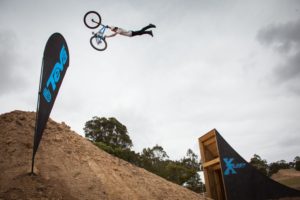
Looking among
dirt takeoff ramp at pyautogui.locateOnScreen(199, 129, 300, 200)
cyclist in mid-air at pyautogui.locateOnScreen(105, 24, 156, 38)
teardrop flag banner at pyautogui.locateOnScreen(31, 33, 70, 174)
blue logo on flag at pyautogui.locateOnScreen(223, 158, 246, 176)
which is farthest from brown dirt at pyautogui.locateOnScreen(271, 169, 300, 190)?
teardrop flag banner at pyautogui.locateOnScreen(31, 33, 70, 174)

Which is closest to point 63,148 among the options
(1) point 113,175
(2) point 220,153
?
(1) point 113,175

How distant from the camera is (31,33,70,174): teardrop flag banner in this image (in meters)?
8.54

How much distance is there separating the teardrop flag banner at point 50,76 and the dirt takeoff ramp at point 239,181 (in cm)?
783

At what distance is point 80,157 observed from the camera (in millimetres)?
12766

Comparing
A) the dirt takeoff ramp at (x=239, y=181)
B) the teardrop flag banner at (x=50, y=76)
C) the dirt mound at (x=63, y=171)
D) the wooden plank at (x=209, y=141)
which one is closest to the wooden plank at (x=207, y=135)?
the dirt takeoff ramp at (x=239, y=181)

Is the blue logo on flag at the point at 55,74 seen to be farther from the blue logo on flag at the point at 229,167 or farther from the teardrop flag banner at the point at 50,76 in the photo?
the blue logo on flag at the point at 229,167

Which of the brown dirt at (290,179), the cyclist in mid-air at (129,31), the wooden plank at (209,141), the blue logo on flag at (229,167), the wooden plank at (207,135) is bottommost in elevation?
the brown dirt at (290,179)

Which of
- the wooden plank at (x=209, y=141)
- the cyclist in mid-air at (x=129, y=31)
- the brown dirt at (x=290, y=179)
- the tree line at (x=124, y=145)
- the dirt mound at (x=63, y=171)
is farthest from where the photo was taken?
the tree line at (x=124, y=145)

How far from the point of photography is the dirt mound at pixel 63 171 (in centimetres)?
899

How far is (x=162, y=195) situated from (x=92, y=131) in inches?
1346

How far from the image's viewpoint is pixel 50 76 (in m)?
8.82

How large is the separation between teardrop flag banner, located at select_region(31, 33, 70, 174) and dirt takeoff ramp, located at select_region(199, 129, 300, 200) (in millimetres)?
7827

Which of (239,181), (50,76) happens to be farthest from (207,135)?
(50,76)

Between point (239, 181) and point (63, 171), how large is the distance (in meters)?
8.26
